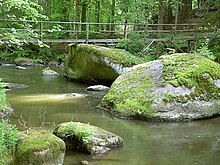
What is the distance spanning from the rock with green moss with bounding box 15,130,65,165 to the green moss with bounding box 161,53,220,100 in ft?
16.3

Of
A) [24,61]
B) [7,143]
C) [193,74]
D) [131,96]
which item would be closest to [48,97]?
[131,96]

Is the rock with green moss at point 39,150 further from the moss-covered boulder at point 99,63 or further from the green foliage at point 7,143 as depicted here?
the moss-covered boulder at point 99,63

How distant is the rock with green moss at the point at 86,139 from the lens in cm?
614

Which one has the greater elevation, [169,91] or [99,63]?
[99,63]

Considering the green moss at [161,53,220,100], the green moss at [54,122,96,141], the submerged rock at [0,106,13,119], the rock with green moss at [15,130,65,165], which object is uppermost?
the green moss at [161,53,220,100]

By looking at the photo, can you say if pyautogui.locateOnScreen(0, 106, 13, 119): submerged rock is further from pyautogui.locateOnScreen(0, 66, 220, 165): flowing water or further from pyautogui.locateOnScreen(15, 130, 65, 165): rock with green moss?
pyautogui.locateOnScreen(15, 130, 65, 165): rock with green moss

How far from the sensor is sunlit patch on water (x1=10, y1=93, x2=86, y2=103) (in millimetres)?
10297

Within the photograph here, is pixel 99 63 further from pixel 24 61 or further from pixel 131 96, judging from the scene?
pixel 24 61

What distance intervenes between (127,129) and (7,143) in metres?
3.44

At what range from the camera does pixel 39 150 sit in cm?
473

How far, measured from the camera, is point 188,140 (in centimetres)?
712

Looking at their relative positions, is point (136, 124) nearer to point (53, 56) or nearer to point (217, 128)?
point (217, 128)

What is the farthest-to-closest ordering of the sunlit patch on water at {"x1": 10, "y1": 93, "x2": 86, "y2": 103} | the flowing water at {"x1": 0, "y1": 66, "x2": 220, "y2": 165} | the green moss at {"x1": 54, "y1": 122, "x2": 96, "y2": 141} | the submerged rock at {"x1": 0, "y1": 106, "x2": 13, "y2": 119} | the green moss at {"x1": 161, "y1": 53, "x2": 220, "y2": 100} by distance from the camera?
the sunlit patch on water at {"x1": 10, "y1": 93, "x2": 86, "y2": 103}, the green moss at {"x1": 161, "y1": 53, "x2": 220, "y2": 100}, the submerged rock at {"x1": 0, "y1": 106, "x2": 13, "y2": 119}, the green moss at {"x1": 54, "y1": 122, "x2": 96, "y2": 141}, the flowing water at {"x1": 0, "y1": 66, "x2": 220, "y2": 165}

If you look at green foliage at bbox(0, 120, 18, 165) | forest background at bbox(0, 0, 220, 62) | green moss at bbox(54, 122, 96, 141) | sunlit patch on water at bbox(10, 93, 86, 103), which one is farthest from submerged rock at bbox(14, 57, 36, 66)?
green foliage at bbox(0, 120, 18, 165)
